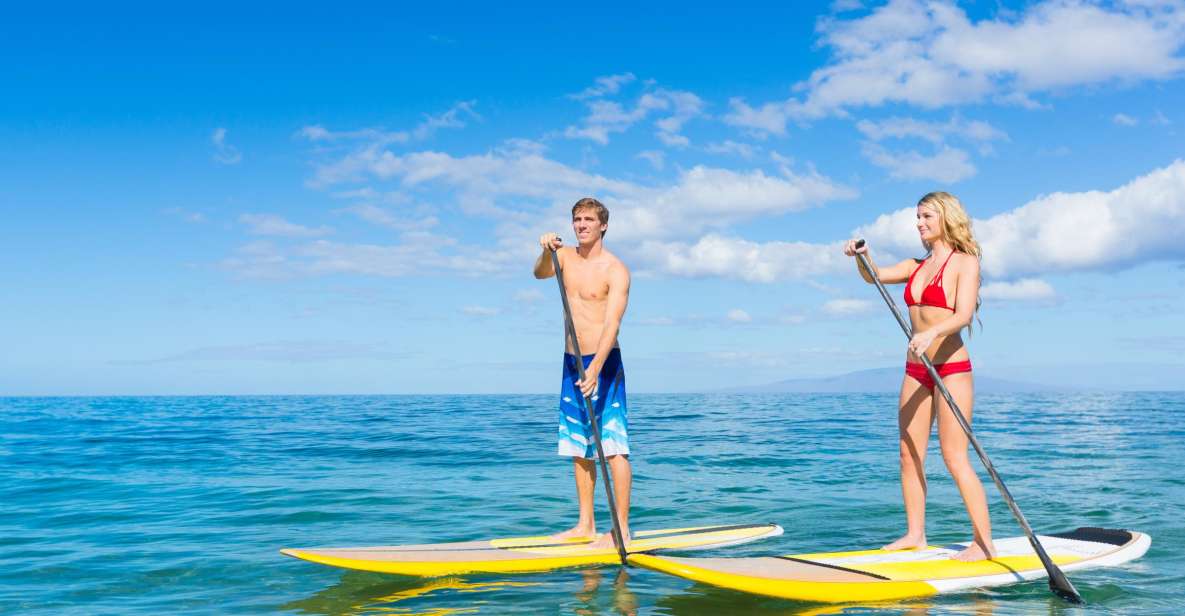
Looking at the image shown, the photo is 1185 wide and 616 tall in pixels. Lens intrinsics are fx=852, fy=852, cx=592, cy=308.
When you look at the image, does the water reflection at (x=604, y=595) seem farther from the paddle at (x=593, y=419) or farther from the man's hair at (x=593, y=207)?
the man's hair at (x=593, y=207)

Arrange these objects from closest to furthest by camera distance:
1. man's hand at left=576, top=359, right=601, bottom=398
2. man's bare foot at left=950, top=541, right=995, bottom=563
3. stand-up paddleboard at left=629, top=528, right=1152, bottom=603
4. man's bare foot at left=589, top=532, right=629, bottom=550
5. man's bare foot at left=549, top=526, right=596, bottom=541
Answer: stand-up paddleboard at left=629, top=528, right=1152, bottom=603, man's bare foot at left=950, top=541, right=995, bottom=563, man's hand at left=576, top=359, right=601, bottom=398, man's bare foot at left=589, top=532, right=629, bottom=550, man's bare foot at left=549, top=526, right=596, bottom=541

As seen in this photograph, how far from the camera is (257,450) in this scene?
17594 mm

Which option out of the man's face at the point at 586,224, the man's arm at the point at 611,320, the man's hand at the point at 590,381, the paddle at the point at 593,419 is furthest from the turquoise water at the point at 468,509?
the man's face at the point at 586,224

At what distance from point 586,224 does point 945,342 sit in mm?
2693

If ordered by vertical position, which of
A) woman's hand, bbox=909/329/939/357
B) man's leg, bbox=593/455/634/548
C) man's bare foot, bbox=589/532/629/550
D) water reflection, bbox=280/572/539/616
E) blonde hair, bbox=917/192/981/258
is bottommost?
water reflection, bbox=280/572/539/616

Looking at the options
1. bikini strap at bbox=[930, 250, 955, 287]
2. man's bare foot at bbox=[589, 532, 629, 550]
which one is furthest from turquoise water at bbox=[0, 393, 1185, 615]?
bikini strap at bbox=[930, 250, 955, 287]

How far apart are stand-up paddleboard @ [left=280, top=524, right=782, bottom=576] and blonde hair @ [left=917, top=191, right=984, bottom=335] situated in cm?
291

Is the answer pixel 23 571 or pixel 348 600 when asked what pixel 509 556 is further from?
pixel 23 571

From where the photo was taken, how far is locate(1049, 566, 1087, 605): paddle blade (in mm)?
5299

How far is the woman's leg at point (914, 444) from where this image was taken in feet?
19.2

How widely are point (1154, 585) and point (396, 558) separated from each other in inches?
206

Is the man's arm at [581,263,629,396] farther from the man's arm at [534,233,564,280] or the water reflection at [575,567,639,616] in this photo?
the water reflection at [575,567,639,616]

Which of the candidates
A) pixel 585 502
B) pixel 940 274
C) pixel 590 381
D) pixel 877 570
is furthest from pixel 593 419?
pixel 940 274

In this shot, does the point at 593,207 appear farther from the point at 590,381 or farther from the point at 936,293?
the point at 936,293
